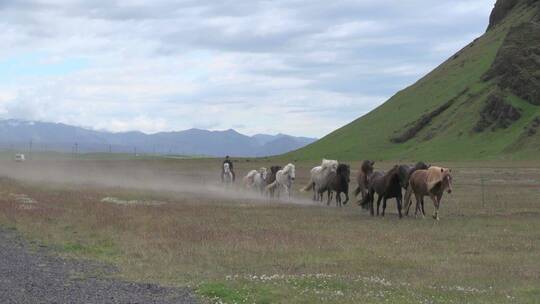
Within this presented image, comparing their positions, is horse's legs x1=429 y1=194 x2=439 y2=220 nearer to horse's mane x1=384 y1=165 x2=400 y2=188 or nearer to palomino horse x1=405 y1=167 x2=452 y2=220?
palomino horse x1=405 y1=167 x2=452 y2=220

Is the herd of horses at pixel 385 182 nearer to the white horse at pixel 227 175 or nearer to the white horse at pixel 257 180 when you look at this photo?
the white horse at pixel 257 180

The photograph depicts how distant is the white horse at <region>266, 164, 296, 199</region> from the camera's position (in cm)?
4287

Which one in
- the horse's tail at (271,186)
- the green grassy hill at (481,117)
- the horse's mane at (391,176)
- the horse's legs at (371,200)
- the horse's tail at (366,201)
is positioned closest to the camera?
the horse's mane at (391,176)

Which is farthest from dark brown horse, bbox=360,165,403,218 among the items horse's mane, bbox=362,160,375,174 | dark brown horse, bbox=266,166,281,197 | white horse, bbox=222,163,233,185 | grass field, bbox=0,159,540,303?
white horse, bbox=222,163,233,185

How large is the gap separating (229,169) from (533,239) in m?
35.1

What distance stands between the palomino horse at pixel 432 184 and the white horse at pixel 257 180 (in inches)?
776

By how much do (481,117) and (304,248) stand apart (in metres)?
135

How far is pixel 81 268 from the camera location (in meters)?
18.8

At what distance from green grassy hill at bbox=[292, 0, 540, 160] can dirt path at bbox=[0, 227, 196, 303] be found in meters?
108

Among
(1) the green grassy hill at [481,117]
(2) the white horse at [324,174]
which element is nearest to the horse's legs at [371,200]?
(2) the white horse at [324,174]

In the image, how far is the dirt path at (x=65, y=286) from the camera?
47.5ft

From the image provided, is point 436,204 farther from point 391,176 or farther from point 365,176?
point 365,176

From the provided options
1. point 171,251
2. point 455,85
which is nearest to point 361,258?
point 171,251

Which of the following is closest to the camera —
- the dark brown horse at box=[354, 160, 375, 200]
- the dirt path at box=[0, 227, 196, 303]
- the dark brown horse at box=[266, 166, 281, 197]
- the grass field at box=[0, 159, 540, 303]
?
the dirt path at box=[0, 227, 196, 303]
